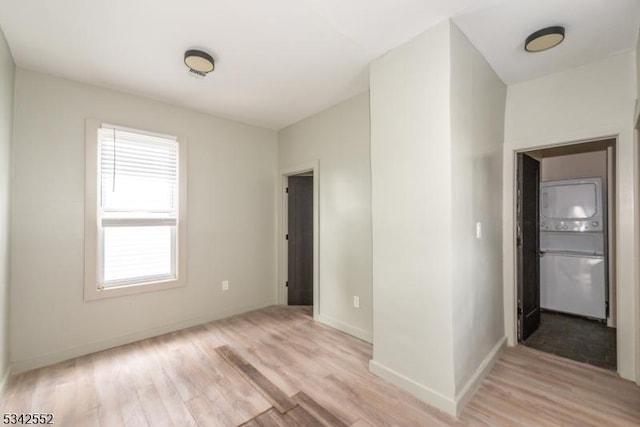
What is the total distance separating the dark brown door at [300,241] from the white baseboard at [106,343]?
92 centimetres

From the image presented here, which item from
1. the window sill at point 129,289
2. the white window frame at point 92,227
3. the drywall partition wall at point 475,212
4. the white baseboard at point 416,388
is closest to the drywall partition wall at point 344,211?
the white baseboard at point 416,388

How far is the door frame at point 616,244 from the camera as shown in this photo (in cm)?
215

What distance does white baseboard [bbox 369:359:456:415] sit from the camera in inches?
71.4

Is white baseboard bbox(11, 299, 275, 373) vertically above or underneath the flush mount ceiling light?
underneath

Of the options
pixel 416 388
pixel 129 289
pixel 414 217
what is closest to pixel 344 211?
pixel 414 217

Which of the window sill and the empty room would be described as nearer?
the empty room

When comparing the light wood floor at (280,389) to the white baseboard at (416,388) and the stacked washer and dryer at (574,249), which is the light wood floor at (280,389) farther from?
the stacked washer and dryer at (574,249)

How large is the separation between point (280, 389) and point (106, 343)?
198cm

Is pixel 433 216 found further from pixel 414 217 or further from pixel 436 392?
pixel 436 392

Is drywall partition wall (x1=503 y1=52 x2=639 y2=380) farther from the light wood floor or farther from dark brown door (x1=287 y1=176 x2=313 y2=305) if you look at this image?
dark brown door (x1=287 y1=176 x2=313 y2=305)

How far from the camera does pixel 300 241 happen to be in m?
4.21

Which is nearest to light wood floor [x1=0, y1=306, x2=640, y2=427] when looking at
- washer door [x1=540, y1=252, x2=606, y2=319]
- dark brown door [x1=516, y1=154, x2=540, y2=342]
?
dark brown door [x1=516, y1=154, x2=540, y2=342]

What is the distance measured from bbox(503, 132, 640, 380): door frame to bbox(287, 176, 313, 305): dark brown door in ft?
8.39

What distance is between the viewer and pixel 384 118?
7.30ft
